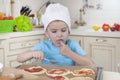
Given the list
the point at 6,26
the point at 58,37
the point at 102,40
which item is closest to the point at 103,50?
the point at 102,40

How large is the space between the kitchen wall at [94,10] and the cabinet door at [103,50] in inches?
21.2

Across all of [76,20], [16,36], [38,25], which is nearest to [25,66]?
[16,36]

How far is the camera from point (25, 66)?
3.86ft

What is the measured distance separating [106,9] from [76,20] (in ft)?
1.64

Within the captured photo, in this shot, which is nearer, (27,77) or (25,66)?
(27,77)

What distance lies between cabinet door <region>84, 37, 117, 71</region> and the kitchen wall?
0.54m

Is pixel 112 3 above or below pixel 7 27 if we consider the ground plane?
above

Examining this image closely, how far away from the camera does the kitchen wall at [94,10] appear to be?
331cm

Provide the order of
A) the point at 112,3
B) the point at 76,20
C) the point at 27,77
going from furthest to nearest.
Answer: the point at 76,20 → the point at 112,3 → the point at 27,77

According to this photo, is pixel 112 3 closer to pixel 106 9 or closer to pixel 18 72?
pixel 106 9

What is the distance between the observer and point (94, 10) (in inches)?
136

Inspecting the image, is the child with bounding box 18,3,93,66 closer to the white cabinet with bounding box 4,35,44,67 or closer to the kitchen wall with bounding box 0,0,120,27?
the white cabinet with bounding box 4,35,44,67

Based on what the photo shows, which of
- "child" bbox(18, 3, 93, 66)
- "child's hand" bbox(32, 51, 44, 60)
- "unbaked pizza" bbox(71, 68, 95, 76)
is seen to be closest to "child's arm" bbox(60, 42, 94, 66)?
"child" bbox(18, 3, 93, 66)

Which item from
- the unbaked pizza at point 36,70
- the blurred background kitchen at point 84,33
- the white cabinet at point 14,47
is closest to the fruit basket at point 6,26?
the blurred background kitchen at point 84,33
